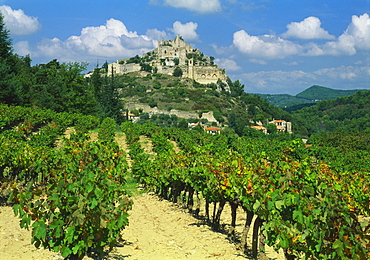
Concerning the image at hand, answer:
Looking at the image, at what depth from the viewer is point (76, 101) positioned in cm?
4094

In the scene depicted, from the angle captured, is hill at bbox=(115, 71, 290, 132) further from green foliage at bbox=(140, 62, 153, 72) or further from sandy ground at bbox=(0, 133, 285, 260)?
sandy ground at bbox=(0, 133, 285, 260)

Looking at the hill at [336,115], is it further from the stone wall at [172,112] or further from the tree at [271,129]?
the stone wall at [172,112]

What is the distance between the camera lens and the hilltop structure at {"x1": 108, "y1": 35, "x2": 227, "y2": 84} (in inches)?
4291

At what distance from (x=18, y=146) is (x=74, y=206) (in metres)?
6.25

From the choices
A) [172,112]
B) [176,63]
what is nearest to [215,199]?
[172,112]

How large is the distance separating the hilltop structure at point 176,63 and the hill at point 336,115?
2874 centimetres

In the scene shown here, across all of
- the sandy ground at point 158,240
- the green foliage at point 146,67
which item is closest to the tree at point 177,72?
the green foliage at point 146,67

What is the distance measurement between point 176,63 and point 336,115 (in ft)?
188

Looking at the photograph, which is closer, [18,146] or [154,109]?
[18,146]

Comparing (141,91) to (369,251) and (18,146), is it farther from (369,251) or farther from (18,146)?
(369,251)

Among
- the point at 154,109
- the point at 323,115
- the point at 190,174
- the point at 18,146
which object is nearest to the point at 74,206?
the point at 190,174

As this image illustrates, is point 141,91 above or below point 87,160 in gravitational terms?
above

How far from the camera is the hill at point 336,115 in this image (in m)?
95.3

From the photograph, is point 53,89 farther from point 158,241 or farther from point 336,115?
point 336,115
